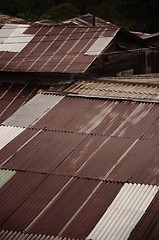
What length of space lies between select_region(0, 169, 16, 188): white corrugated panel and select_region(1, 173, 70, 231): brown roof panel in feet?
1.57

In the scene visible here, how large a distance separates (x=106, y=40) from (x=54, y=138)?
702 centimetres

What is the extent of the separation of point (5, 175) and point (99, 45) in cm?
844

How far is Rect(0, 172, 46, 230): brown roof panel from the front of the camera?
1180cm

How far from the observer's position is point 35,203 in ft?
38.8

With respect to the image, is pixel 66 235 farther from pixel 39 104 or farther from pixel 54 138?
pixel 39 104

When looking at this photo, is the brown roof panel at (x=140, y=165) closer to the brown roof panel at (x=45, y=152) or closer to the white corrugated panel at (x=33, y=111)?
the brown roof panel at (x=45, y=152)

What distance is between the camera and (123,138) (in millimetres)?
14031

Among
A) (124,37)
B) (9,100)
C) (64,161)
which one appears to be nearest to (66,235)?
(64,161)

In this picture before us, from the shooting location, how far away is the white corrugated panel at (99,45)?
1936 cm

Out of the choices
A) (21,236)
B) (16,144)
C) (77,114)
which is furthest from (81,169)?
(77,114)

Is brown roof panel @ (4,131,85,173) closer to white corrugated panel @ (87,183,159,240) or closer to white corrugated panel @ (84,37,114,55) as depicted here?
white corrugated panel @ (87,183,159,240)

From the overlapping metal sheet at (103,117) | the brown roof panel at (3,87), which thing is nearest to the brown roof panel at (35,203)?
the overlapping metal sheet at (103,117)

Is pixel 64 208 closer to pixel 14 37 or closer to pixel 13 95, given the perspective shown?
pixel 13 95

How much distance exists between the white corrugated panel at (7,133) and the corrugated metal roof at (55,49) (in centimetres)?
412
